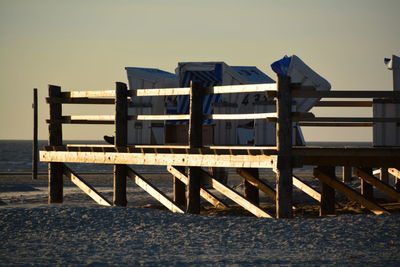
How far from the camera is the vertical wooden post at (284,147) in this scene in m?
13.5

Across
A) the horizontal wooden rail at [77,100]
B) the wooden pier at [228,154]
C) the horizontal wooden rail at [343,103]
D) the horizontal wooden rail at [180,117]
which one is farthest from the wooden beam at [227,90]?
the horizontal wooden rail at [343,103]

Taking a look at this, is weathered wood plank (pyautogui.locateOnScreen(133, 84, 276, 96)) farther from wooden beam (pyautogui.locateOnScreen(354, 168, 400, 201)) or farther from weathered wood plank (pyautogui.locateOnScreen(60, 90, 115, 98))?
wooden beam (pyautogui.locateOnScreen(354, 168, 400, 201))

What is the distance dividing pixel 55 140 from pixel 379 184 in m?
7.17

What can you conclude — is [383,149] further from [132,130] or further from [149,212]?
[132,130]

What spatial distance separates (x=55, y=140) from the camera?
1842cm

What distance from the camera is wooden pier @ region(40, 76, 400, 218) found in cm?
1363

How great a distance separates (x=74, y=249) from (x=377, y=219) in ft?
15.7

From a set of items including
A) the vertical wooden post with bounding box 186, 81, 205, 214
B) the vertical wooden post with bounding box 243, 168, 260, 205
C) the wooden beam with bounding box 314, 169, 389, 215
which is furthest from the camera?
the vertical wooden post with bounding box 243, 168, 260, 205

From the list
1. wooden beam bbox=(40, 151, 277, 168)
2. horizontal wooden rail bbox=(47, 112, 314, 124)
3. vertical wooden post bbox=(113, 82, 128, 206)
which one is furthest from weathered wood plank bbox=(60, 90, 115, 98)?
wooden beam bbox=(40, 151, 277, 168)

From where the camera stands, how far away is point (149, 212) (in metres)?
14.3

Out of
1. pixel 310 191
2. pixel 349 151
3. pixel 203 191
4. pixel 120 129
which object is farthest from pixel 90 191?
pixel 349 151

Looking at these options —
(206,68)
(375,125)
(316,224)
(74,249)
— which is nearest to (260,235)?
(316,224)

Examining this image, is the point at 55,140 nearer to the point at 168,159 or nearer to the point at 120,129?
the point at 120,129

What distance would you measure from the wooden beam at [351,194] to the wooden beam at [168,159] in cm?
272
